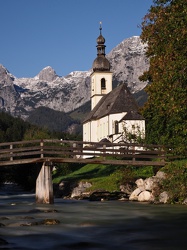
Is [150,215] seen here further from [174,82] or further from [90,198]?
[90,198]

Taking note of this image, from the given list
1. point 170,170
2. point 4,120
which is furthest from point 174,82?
point 4,120

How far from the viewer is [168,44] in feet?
84.2

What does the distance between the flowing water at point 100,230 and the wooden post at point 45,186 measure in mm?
5421

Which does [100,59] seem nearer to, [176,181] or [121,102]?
[121,102]

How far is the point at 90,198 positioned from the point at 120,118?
4309cm

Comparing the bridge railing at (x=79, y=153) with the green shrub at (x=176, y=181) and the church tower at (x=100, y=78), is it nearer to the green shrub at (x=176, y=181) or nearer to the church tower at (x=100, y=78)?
the green shrub at (x=176, y=181)

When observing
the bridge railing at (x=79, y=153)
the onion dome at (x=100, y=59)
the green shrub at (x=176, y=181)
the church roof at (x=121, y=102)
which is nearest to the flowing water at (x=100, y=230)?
the green shrub at (x=176, y=181)

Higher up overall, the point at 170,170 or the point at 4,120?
the point at 4,120

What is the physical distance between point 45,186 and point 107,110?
52.4 metres

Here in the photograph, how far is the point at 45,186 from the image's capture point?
1346 inches

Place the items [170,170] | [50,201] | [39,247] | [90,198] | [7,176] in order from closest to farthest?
[39,247] < [170,170] < [50,201] < [90,198] < [7,176]

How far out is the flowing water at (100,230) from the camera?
16328 millimetres

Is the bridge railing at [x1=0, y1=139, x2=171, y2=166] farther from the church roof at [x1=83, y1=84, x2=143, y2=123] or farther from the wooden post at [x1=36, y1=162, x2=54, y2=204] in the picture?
the church roof at [x1=83, y1=84, x2=143, y2=123]

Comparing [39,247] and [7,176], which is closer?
[39,247]
